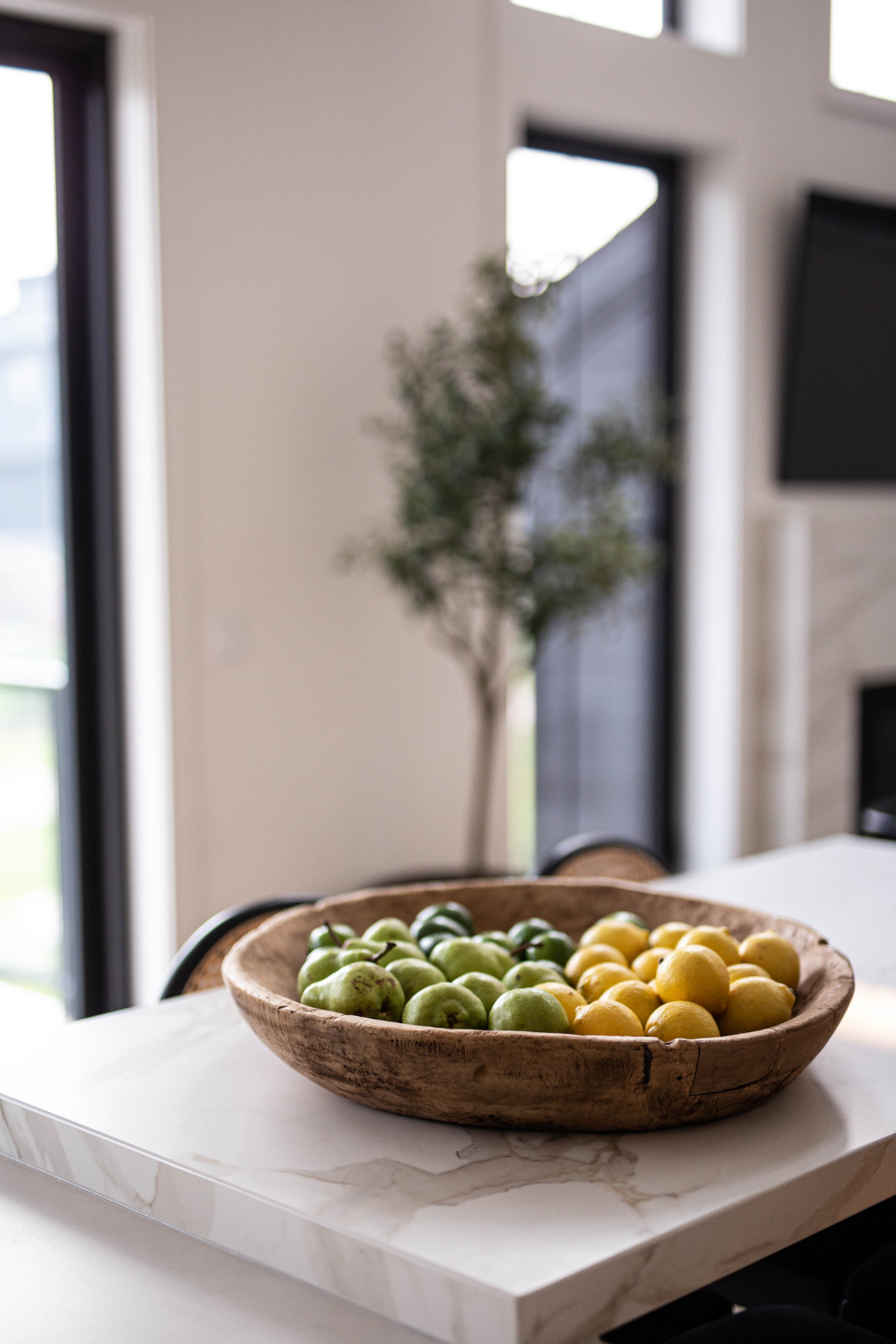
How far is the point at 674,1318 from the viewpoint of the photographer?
1307 mm

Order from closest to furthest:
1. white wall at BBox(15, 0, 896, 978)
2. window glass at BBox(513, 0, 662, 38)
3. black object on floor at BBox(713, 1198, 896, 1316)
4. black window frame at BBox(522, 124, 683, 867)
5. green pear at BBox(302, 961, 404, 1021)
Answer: green pear at BBox(302, 961, 404, 1021) < black object on floor at BBox(713, 1198, 896, 1316) < white wall at BBox(15, 0, 896, 978) < window glass at BBox(513, 0, 662, 38) < black window frame at BBox(522, 124, 683, 867)

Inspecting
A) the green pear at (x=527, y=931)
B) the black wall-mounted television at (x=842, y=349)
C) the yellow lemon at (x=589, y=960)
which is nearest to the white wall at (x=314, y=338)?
the black wall-mounted television at (x=842, y=349)

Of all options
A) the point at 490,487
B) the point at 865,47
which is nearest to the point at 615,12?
the point at 865,47

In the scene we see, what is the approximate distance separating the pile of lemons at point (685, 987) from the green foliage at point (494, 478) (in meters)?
1.93

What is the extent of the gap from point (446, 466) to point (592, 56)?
1.49 meters

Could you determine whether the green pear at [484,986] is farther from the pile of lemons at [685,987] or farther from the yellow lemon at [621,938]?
the yellow lemon at [621,938]

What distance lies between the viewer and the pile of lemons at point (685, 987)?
107 centimetres

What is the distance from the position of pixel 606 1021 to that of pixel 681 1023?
0.06m

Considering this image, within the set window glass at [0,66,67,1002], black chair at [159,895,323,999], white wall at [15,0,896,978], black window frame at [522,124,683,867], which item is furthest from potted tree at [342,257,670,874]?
black chair at [159,895,323,999]

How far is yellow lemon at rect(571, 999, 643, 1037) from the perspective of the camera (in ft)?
3.48

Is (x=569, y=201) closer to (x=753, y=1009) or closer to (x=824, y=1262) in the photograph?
(x=824, y=1262)

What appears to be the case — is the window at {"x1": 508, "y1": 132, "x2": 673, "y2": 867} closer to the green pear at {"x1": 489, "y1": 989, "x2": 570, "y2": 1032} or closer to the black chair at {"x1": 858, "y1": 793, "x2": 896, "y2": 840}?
the black chair at {"x1": 858, "y1": 793, "x2": 896, "y2": 840}

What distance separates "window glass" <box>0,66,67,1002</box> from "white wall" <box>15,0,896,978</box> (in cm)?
26

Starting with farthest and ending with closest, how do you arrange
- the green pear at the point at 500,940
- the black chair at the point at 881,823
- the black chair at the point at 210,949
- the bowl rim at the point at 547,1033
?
1. the black chair at the point at 881,823
2. the black chair at the point at 210,949
3. the green pear at the point at 500,940
4. the bowl rim at the point at 547,1033
